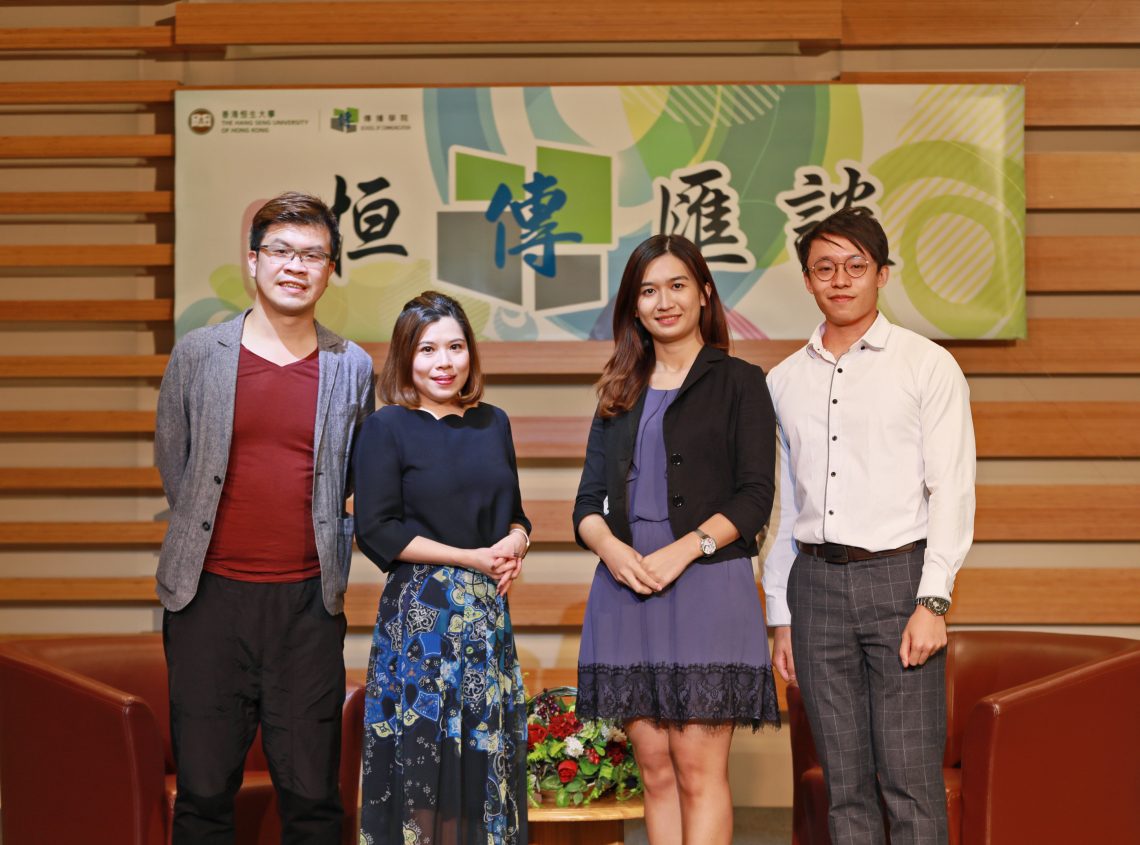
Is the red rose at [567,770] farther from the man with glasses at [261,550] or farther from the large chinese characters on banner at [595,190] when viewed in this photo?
the large chinese characters on banner at [595,190]

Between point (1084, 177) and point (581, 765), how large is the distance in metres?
2.81

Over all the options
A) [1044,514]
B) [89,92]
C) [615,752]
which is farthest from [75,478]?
[1044,514]

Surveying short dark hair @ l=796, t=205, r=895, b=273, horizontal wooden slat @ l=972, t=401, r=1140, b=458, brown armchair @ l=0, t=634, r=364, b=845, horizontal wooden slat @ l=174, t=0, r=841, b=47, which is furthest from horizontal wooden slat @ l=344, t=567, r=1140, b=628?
horizontal wooden slat @ l=174, t=0, r=841, b=47

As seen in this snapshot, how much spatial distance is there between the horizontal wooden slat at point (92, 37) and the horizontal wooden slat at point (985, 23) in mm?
2564

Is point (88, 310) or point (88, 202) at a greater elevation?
point (88, 202)

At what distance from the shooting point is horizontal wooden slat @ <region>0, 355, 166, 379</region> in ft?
12.8

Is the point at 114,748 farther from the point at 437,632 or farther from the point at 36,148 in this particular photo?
the point at 36,148

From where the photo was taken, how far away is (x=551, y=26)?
3.94m

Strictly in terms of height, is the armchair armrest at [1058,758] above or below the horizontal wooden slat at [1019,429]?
below

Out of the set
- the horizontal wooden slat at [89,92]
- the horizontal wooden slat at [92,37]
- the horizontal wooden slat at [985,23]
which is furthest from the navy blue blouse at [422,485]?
the horizontal wooden slat at [985,23]

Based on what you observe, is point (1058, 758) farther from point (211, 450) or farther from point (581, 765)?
point (211, 450)

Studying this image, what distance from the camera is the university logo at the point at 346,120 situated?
3879 millimetres

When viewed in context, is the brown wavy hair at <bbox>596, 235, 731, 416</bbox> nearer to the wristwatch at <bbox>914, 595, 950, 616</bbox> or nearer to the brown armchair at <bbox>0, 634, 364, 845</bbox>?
the wristwatch at <bbox>914, 595, 950, 616</bbox>

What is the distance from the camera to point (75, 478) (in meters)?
3.95
